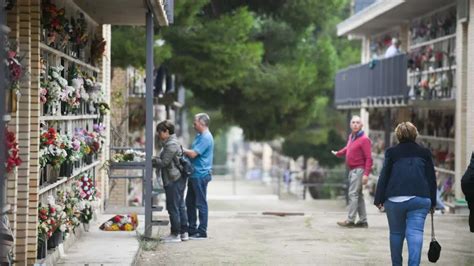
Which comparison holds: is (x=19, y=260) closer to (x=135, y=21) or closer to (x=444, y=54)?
(x=135, y=21)

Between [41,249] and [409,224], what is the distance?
12.3 feet

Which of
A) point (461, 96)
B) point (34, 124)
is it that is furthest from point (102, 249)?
point (461, 96)

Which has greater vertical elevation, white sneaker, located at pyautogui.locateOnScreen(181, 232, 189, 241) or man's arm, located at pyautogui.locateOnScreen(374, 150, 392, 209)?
man's arm, located at pyautogui.locateOnScreen(374, 150, 392, 209)

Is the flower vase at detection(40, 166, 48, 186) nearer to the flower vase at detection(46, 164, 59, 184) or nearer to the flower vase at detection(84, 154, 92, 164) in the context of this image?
the flower vase at detection(46, 164, 59, 184)

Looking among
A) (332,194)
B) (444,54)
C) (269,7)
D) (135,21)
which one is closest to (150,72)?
(135,21)

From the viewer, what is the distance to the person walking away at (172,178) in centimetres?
1434

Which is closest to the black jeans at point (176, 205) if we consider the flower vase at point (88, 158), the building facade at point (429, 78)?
the flower vase at point (88, 158)

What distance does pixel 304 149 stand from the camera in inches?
2090

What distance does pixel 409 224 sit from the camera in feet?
35.6

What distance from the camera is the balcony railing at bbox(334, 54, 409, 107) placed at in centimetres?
2652

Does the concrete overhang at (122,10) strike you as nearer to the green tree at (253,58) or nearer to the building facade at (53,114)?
the building facade at (53,114)

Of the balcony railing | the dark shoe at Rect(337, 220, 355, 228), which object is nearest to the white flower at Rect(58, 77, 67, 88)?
the dark shoe at Rect(337, 220, 355, 228)

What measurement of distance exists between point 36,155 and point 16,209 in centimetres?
61

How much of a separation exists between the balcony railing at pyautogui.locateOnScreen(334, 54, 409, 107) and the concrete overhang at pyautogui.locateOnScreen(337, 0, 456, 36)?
1.24m
